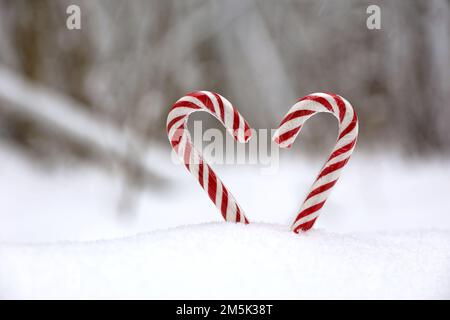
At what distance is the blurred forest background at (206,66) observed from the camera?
1.31 metres

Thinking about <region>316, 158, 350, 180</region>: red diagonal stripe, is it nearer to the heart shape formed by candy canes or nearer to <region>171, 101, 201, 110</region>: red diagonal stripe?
the heart shape formed by candy canes

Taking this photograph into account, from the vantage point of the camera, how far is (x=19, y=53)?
1.37 m

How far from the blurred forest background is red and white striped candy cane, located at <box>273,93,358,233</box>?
622mm

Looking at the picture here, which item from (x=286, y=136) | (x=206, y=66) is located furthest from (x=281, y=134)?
(x=206, y=66)

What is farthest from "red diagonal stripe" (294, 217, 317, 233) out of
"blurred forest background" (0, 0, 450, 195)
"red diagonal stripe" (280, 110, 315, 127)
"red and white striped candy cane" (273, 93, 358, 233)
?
"blurred forest background" (0, 0, 450, 195)

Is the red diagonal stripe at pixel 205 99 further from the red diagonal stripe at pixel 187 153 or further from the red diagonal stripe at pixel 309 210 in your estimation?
the red diagonal stripe at pixel 309 210

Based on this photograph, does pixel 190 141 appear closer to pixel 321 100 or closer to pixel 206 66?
pixel 321 100

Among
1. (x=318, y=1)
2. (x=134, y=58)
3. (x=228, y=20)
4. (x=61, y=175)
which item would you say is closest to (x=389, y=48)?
(x=318, y=1)

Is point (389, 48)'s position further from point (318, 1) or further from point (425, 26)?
point (318, 1)

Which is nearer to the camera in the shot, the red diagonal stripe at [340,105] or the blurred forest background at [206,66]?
the red diagonal stripe at [340,105]

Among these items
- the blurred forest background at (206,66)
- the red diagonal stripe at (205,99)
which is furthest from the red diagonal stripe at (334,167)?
the blurred forest background at (206,66)

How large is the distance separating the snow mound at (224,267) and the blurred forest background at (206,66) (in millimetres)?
672

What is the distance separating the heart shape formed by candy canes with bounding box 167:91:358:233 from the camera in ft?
2.20
